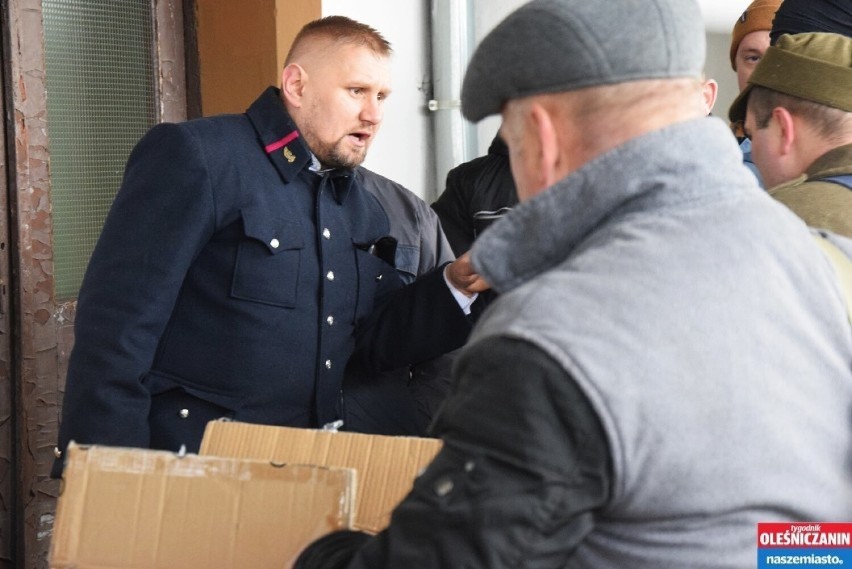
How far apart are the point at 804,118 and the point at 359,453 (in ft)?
4.32

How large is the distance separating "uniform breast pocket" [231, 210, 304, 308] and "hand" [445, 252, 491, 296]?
39 cm

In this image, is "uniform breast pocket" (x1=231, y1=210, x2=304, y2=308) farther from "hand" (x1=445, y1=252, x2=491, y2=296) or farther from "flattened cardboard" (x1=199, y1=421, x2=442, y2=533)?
"flattened cardboard" (x1=199, y1=421, x2=442, y2=533)

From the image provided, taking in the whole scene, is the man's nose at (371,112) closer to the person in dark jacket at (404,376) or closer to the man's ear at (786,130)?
the person in dark jacket at (404,376)

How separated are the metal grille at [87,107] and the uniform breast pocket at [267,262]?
3.61ft

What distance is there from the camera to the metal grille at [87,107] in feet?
11.3

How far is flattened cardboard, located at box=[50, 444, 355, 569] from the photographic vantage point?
59.6 inches

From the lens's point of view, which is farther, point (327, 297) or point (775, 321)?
point (327, 297)

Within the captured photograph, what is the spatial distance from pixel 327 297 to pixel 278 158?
356mm

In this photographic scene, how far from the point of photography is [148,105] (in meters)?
3.77

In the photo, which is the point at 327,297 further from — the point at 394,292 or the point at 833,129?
the point at 833,129

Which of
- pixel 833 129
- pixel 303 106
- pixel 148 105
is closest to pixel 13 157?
pixel 148 105

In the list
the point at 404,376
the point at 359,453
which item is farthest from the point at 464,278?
the point at 359,453

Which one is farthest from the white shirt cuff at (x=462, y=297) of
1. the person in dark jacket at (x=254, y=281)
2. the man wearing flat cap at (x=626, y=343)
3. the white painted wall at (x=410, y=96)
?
the white painted wall at (x=410, y=96)

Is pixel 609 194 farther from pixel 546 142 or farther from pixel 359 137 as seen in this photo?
pixel 359 137
